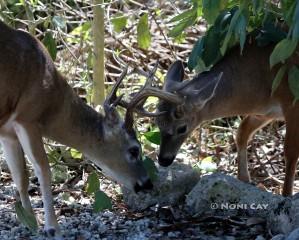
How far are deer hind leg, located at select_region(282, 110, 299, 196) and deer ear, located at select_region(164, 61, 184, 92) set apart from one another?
90 cm

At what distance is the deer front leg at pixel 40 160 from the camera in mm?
5617

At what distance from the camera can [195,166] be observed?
705cm

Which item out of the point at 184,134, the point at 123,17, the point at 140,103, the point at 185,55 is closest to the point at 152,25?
the point at 185,55

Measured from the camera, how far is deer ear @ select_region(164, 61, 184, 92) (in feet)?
21.5

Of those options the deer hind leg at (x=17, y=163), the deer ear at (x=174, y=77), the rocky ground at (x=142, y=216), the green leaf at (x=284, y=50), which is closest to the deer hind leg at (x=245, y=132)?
the rocky ground at (x=142, y=216)

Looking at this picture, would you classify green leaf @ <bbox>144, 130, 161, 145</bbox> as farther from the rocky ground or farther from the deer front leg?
the deer front leg

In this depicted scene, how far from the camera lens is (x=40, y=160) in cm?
572

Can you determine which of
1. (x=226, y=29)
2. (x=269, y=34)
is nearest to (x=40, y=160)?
(x=226, y=29)

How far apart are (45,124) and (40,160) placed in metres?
0.29

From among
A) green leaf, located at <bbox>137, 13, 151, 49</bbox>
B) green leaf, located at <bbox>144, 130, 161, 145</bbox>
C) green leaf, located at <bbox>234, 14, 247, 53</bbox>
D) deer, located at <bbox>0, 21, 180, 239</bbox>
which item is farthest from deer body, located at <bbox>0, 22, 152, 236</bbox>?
green leaf, located at <bbox>234, 14, 247, 53</bbox>

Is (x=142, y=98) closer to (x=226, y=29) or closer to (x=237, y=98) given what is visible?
(x=226, y=29)

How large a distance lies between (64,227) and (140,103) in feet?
3.38

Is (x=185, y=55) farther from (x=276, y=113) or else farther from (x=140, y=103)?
(x=140, y=103)

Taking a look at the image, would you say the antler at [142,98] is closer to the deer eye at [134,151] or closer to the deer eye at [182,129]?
the deer eye at [134,151]
